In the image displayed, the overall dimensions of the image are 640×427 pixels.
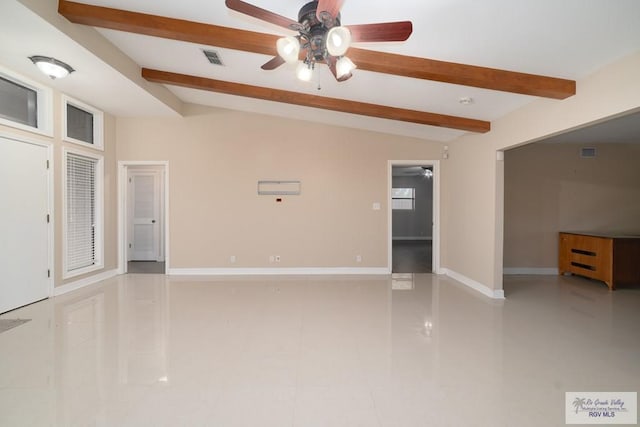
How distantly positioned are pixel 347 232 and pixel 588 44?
4.06 m

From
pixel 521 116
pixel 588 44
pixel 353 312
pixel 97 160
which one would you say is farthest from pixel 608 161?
pixel 97 160

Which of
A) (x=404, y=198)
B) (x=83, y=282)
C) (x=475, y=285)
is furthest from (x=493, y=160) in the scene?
(x=404, y=198)

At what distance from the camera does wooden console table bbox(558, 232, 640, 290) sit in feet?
15.0

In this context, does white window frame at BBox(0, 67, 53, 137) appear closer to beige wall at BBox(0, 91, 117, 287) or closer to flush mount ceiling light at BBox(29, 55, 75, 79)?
beige wall at BBox(0, 91, 117, 287)

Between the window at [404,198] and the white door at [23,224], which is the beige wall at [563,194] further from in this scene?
the white door at [23,224]

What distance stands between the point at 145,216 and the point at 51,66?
433cm

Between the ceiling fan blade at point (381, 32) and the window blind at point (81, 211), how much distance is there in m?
4.81

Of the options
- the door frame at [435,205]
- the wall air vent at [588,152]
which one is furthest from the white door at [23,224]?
the wall air vent at [588,152]

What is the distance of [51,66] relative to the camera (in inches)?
126

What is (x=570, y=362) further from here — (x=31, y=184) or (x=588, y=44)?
(x=31, y=184)

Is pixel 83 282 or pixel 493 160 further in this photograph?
pixel 83 282

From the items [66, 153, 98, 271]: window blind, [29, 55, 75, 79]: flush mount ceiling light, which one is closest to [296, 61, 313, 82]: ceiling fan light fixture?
[29, 55, 75, 79]: flush mount ceiling light

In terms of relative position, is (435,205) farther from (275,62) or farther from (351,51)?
(275,62)

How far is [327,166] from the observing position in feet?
18.4
